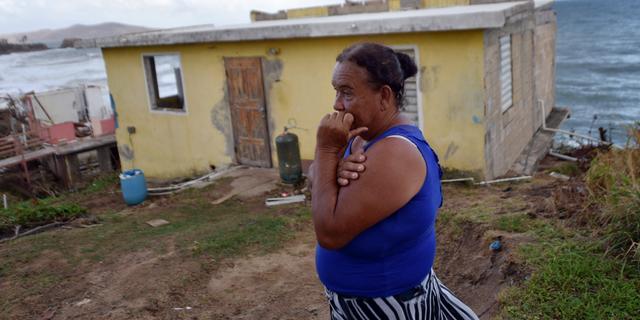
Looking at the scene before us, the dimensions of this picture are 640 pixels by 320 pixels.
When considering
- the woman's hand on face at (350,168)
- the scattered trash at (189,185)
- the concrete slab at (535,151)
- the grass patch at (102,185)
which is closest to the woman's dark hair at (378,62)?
the woman's hand on face at (350,168)

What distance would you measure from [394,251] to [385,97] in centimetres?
56

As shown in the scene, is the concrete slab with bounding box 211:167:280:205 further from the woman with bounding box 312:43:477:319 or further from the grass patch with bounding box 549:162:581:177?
the woman with bounding box 312:43:477:319

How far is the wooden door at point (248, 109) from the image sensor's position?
10367 millimetres

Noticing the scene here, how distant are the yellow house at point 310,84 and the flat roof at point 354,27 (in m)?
0.02

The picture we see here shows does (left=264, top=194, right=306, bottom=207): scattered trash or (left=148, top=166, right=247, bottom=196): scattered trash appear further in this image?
(left=148, top=166, right=247, bottom=196): scattered trash

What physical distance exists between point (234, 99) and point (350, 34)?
10.2 feet

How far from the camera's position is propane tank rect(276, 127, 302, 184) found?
30.7ft

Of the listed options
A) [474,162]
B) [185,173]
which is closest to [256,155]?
[185,173]

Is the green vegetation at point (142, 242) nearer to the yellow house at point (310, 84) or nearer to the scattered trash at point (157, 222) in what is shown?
the scattered trash at point (157, 222)

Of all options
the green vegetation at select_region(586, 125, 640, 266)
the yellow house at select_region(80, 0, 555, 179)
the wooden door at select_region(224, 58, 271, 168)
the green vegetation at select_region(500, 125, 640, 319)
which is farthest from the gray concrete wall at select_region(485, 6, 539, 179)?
the wooden door at select_region(224, 58, 271, 168)

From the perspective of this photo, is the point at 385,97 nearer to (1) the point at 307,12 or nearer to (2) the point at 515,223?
(2) the point at 515,223

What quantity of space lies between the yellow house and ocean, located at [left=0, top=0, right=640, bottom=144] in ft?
6.92

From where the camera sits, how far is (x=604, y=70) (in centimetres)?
3569

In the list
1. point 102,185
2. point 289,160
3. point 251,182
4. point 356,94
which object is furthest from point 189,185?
point 356,94
